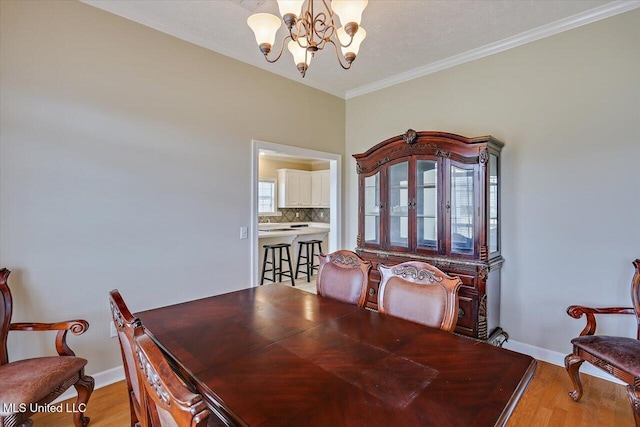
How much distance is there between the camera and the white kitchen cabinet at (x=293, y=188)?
7.66m

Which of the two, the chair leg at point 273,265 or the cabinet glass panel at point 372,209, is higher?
the cabinet glass panel at point 372,209

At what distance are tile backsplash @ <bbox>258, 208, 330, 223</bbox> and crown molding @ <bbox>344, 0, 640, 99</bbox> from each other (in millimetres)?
4529

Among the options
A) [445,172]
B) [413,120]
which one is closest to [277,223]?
[413,120]

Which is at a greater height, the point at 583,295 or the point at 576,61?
the point at 576,61

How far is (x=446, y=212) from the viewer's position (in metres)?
2.87

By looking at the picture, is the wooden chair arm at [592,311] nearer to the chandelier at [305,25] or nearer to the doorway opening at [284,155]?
the chandelier at [305,25]

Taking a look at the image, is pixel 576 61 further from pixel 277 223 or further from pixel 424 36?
pixel 277 223

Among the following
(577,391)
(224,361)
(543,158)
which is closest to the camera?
(224,361)

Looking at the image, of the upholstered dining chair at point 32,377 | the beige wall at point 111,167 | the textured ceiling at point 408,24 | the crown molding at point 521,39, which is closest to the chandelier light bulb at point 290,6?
the textured ceiling at point 408,24

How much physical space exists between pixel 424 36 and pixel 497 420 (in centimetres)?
294

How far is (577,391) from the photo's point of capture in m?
2.18

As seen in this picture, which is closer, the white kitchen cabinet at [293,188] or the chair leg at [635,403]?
the chair leg at [635,403]

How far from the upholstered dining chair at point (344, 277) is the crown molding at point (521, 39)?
2.40 metres

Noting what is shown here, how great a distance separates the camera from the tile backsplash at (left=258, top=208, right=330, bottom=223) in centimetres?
783
